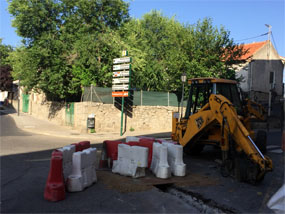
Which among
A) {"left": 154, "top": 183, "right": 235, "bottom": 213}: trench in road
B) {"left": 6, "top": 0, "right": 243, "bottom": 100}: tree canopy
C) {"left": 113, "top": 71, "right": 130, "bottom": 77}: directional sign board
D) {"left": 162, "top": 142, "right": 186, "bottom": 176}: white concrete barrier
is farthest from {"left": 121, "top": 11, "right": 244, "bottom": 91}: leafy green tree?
{"left": 154, "top": 183, "right": 235, "bottom": 213}: trench in road

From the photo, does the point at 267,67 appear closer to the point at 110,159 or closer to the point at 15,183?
the point at 110,159

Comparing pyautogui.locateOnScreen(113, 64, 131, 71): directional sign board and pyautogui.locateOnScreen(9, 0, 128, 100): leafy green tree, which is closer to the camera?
pyautogui.locateOnScreen(113, 64, 131, 71): directional sign board

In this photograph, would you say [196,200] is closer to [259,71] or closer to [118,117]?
[118,117]

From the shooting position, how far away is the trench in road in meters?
4.89

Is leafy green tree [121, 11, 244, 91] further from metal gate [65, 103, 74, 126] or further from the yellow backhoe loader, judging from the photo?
the yellow backhoe loader

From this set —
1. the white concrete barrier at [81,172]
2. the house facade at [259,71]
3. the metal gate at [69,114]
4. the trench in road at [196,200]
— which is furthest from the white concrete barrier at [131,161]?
the house facade at [259,71]

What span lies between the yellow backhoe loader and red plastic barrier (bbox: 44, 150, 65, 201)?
154 inches

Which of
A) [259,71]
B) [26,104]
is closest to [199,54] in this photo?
[259,71]

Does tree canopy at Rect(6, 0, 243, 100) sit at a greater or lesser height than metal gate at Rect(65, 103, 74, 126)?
greater

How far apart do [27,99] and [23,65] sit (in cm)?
1485

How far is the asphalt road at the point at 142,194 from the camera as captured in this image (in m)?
4.65

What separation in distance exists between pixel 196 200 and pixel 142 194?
106cm

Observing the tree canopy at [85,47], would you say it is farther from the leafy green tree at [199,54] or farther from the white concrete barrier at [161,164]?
the white concrete barrier at [161,164]

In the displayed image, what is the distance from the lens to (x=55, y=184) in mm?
4891
